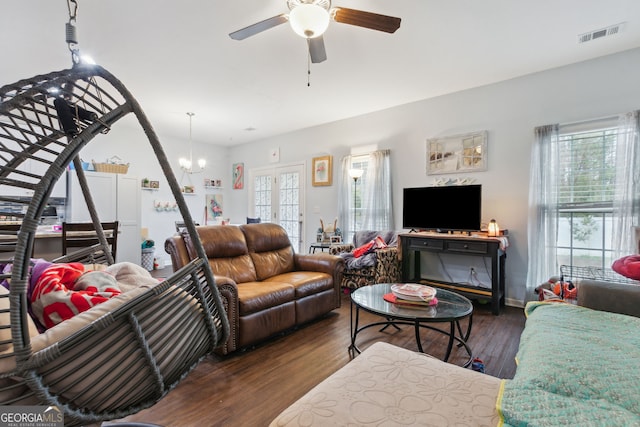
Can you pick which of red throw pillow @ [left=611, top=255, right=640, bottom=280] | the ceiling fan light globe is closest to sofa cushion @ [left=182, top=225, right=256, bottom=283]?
the ceiling fan light globe

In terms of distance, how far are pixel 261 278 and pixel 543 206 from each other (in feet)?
10.6

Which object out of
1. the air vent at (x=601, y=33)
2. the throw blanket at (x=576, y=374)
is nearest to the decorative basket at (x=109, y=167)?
the throw blanket at (x=576, y=374)

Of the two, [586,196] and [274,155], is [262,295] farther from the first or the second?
[274,155]

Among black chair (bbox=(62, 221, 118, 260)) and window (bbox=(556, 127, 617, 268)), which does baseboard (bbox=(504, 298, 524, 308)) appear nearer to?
window (bbox=(556, 127, 617, 268))

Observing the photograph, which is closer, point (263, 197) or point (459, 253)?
point (459, 253)

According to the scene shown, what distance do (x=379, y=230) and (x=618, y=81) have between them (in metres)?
3.09

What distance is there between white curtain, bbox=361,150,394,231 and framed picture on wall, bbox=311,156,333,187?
2.80ft

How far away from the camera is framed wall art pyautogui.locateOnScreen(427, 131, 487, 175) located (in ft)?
12.4

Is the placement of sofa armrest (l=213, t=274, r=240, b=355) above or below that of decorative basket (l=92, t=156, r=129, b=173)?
below

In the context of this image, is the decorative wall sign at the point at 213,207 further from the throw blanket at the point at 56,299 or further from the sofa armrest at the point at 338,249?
the throw blanket at the point at 56,299

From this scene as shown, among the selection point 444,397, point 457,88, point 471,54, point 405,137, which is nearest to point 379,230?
point 405,137

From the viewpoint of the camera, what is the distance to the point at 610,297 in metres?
1.75

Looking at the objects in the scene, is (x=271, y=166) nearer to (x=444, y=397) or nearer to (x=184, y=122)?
(x=184, y=122)

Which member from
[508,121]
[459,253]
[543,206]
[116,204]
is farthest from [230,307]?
[116,204]
